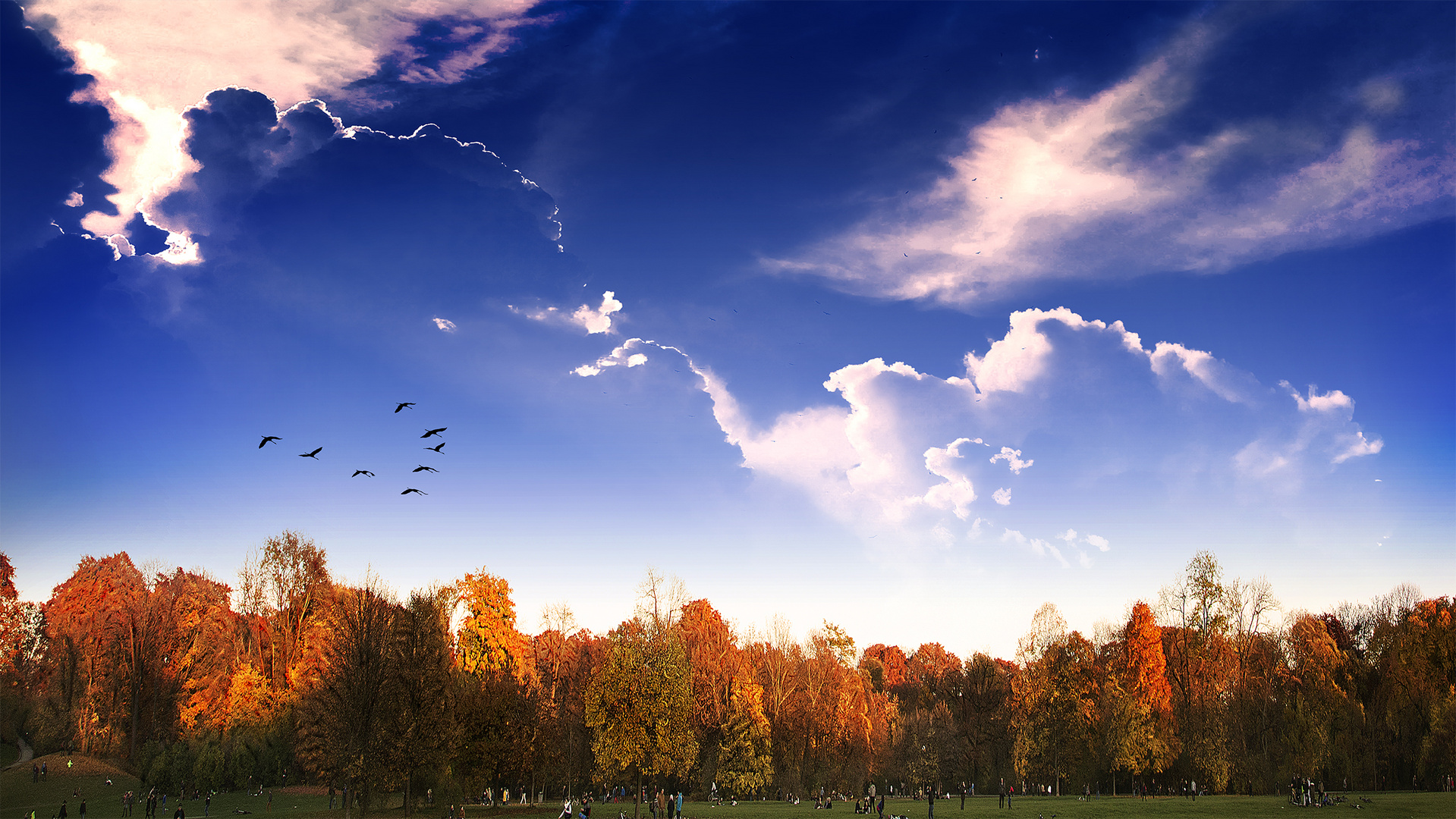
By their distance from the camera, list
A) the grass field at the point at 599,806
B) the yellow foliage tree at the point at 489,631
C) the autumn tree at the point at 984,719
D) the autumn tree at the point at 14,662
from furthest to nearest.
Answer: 1. the autumn tree at the point at 984,719
2. the autumn tree at the point at 14,662
3. the yellow foliage tree at the point at 489,631
4. the grass field at the point at 599,806

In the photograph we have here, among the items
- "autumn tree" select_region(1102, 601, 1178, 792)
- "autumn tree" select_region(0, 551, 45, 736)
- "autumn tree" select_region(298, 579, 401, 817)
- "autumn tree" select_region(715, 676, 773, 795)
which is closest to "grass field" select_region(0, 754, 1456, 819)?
"autumn tree" select_region(715, 676, 773, 795)

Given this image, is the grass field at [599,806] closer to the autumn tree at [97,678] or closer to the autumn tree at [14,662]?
the autumn tree at [97,678]

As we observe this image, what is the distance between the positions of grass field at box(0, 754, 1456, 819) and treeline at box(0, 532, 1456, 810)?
2478mm

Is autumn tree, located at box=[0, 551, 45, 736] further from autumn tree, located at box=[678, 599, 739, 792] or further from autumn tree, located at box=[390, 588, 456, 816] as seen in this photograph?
autumn tree, located at box=[678, 599, 739, 792]

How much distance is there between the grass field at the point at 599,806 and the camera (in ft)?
156

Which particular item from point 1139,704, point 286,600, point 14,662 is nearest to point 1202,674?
point 1139,704

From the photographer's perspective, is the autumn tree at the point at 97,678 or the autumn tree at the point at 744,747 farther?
the autumn tree at the point at 97,678

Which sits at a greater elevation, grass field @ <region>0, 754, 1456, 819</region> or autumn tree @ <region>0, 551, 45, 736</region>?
autumn tree @ <region>0, 551, 45, 736</region>

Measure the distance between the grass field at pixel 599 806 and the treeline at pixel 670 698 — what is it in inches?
97.5

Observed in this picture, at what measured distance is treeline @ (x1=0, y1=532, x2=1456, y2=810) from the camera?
53531 millimetres

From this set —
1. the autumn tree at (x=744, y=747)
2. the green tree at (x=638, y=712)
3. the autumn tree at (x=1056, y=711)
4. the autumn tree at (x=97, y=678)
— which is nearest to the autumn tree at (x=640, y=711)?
the green tree at (x=638, y=712)

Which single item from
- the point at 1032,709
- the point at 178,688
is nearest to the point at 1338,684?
the point at 1032,709

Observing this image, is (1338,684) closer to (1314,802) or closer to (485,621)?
(1314,802)

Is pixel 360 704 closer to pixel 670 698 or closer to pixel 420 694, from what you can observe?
pixel 420 694
